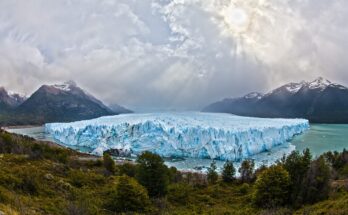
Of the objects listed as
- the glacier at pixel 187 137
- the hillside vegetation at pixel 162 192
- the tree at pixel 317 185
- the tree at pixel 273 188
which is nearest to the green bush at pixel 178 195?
the hillside vegetation at pixel 162 192

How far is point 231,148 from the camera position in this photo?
45.6 metres

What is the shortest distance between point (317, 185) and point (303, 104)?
545 feet

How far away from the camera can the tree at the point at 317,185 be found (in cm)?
1853

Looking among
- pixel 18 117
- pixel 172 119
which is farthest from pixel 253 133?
pixel 18 117

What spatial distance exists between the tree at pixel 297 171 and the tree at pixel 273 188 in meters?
0.41

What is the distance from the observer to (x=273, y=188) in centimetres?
1905

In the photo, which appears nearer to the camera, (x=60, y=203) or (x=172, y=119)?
(x=60, y=203)

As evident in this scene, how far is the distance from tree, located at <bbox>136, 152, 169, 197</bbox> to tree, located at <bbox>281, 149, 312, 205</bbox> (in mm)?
6908

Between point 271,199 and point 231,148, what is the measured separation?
26.9 meters

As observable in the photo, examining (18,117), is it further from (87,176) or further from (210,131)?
(87,176)

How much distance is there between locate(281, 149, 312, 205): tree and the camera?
19.0 m

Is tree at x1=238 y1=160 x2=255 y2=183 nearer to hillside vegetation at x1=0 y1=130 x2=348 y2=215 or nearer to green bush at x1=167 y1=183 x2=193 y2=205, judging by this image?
hillside vegetation at x1=0 y1=130 x2=348 y2=215

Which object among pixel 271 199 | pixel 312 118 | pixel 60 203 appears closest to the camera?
pixel 60 203

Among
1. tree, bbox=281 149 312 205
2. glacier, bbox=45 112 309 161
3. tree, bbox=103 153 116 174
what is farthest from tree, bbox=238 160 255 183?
glacier, bbox=45 112 309 161
